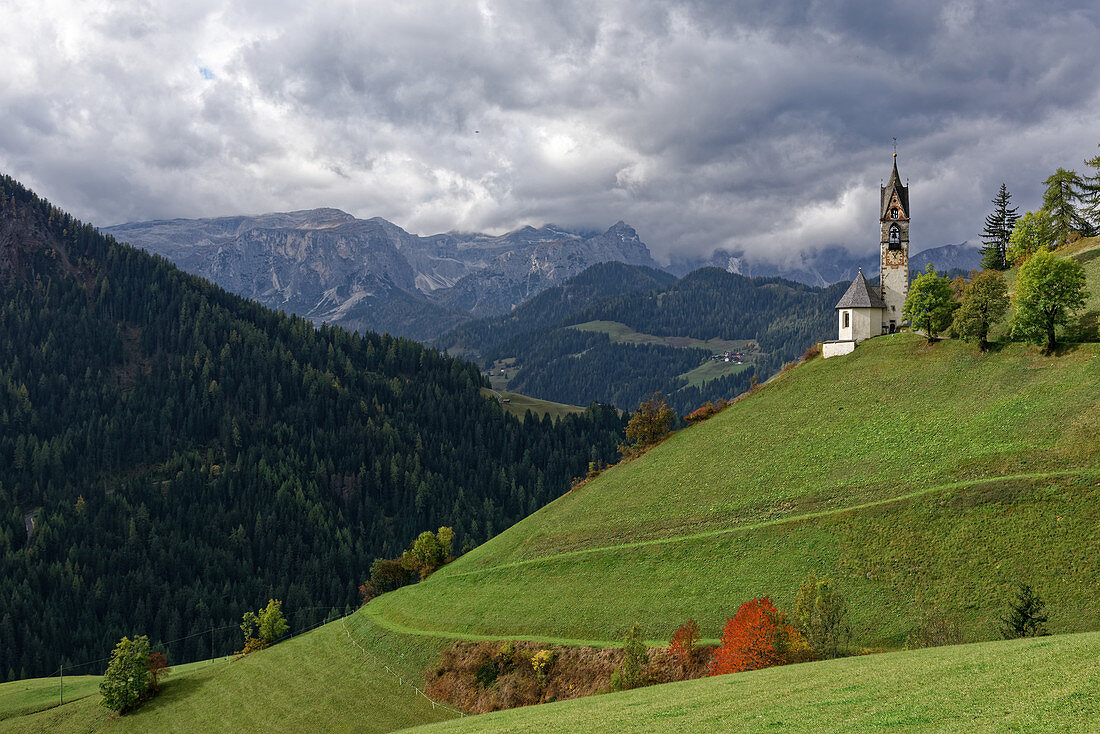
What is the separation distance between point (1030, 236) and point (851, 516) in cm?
7704

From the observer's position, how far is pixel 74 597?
18362 centimetres

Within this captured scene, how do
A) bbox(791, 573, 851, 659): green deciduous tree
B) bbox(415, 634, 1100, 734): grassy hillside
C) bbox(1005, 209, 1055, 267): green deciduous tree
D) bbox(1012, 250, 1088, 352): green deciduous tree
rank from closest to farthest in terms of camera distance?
1. bbox(415, 634, 1100, 734): grassy hillside
2. bbox(791, 573, 851, 659): green deciduous tree
3. bbox(1012, 250, 1088, 352): green deciduous tree
4. bbox(1005, 209, 1055, 267): green deciduous tree

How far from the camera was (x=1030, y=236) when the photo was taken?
115 meters

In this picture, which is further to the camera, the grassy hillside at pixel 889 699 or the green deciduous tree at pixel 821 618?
the green deciduous tree at pixel 821 618

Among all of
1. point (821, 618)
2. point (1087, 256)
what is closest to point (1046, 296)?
point (1087, 256)

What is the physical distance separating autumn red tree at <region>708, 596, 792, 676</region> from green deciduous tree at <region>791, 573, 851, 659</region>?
5.53 feet

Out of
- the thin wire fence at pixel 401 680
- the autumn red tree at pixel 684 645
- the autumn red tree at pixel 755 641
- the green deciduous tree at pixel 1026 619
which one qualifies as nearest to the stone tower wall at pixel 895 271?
the green deciduous tree at pixel 1026 619

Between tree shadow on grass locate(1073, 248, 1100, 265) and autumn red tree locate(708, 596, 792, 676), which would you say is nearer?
autumn red tree locate(708, 596, 792, 676)

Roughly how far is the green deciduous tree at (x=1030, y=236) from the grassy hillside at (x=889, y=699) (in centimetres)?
9566

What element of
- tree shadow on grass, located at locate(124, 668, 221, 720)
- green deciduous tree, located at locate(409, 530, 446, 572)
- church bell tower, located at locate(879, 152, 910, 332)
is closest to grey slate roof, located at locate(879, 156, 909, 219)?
church bell tower, located at locate(879, 152, 910, 332)

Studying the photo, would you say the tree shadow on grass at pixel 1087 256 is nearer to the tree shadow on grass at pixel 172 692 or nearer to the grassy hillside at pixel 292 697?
the grassy hillside at pixel 292 697

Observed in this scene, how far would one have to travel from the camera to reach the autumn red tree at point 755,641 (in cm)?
5375

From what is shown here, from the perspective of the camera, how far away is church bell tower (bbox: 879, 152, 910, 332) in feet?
355

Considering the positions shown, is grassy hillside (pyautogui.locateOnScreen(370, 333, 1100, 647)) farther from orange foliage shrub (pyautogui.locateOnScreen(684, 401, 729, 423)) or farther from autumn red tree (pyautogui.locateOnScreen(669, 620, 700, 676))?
orange foliage shrub (pyautogui.locateOnScreen(684, 401, 729, 423))
